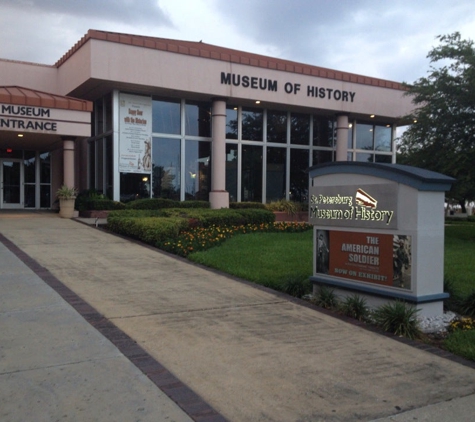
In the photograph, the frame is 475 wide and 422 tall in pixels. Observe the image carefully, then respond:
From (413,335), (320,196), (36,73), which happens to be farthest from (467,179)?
(36,73)

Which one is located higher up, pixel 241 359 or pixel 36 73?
pixel 36 73

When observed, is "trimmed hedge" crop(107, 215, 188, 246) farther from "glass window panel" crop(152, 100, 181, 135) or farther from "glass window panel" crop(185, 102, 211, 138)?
"glass window panel" crop(185, 102, 211, 138)

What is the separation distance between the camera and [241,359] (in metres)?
5.08

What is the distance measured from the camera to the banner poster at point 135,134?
69.5 feet

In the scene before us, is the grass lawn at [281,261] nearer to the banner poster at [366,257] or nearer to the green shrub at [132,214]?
the banner poster at [366,257]

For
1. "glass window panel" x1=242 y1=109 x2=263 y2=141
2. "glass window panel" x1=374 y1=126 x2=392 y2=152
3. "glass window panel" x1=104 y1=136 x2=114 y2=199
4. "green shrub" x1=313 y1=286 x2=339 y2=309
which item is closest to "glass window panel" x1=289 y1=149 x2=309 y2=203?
"glass window panel" x1=242 y1=109 x2=263 y2=141

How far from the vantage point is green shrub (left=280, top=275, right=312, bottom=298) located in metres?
8.27

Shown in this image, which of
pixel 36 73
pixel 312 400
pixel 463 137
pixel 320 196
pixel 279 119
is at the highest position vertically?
pixel 36 73

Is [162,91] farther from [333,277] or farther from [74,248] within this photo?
[333,277]

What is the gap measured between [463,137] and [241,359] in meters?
15.1

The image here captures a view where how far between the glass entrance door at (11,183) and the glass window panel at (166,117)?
707 centimetres

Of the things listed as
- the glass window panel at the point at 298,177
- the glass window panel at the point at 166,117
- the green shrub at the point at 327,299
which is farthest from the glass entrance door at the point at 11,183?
the green shrub at the point at 327,299

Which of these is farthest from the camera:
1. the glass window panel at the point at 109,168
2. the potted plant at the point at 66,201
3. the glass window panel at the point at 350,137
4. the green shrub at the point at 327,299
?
the glass window panel at the point at 350,137

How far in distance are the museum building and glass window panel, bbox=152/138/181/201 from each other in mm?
44
